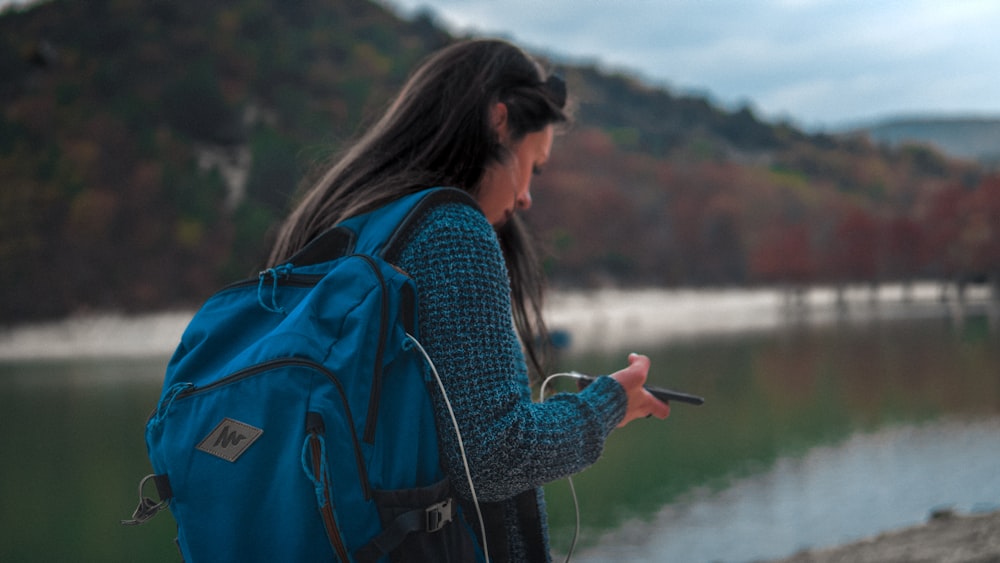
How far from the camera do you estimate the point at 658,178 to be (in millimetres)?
54125

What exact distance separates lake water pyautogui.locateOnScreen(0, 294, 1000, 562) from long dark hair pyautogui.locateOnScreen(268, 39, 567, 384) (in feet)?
14.3

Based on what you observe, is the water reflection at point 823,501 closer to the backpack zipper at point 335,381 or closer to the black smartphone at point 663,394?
the black smartphone at point 663,394

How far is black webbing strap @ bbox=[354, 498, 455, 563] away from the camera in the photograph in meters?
0.97

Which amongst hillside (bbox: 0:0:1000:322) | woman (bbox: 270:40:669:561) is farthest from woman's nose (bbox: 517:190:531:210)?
hillside (bbox: 0:0:1000:322)

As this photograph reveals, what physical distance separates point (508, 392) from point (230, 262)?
32.5 meters

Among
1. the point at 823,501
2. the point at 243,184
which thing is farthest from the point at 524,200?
the point at 243,184

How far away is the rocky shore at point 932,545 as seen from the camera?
3.64 meters

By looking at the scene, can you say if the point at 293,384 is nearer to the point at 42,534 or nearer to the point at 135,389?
the point at 42,534

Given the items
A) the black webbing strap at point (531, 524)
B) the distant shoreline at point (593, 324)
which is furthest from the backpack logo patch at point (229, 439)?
the distant shoreline at point (593, 324)

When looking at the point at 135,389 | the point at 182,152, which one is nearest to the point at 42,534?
the point at 135,389

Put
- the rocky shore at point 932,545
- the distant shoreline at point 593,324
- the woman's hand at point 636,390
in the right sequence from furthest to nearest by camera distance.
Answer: the distant shoreline at point 593,324 → the rocky shore at point 932,545 → the woman's hand at point 636,390

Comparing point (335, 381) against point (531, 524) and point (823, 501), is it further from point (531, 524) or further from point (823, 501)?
point (823, 501)

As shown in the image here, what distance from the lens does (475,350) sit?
3.31 feet

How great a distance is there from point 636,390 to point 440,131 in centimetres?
43
